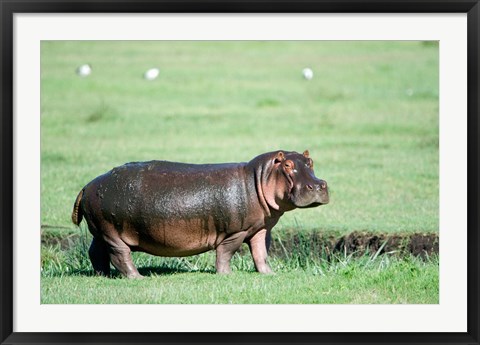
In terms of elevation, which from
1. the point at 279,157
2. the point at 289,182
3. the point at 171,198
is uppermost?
the point at 279,157

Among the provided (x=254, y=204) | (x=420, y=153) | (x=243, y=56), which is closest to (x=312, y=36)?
(x=254, y=204)

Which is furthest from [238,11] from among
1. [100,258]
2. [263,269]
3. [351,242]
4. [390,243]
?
[390,243]

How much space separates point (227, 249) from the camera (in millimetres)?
10734

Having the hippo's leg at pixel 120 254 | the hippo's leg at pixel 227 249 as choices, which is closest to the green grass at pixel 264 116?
the hippo's leg at pixel 227 249

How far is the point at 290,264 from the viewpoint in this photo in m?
11.9

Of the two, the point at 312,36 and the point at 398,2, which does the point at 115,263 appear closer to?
the point at 312,36

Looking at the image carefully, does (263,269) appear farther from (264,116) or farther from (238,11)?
(264,116)

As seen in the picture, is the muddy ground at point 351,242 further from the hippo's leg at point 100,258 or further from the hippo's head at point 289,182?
the hippo's head at point 289,182

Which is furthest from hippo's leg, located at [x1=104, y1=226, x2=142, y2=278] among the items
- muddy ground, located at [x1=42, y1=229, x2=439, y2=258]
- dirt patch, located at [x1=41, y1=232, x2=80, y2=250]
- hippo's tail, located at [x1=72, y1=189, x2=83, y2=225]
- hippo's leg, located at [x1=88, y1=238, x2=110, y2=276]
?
dirt patch, located at [x1=41, y1=232, x2=80, y2=250]

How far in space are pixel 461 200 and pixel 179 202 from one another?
107 inches

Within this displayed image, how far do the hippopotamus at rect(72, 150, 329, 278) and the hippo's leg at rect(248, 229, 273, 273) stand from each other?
16mm

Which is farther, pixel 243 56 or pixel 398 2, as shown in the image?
pixel 243 56

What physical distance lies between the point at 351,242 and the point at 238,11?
4571mm

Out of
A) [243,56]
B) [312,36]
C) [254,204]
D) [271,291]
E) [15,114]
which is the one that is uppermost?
[243,56]
